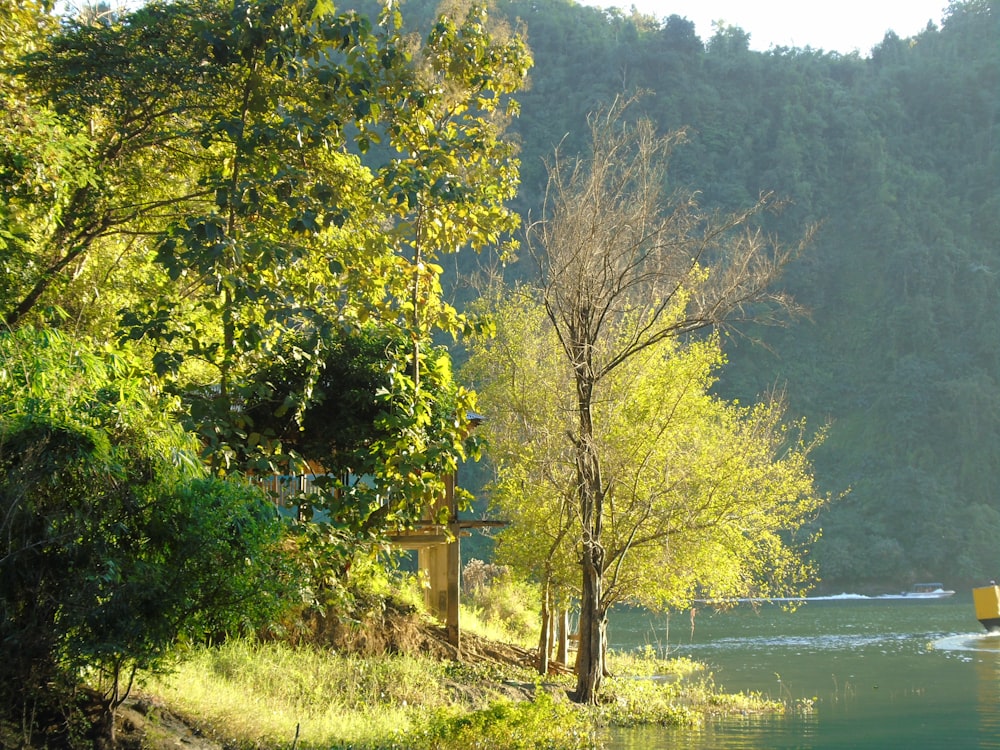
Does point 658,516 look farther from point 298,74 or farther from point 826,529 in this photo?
point 826,529

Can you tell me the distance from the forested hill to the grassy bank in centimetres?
5628

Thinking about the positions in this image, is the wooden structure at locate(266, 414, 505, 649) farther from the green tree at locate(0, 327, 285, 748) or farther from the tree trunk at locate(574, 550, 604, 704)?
the green tree at locate(0, 327, 285, 748)

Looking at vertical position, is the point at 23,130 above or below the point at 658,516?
above

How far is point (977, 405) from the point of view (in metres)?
81.4

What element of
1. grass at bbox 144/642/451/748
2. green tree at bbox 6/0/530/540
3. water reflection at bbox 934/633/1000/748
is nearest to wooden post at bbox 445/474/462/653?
grass at bbox 144/642/451/748

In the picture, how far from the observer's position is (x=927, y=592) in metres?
67.7

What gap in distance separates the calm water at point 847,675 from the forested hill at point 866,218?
2914 centimetres

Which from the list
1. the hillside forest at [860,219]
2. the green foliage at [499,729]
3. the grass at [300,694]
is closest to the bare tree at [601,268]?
the grass at [300,694]

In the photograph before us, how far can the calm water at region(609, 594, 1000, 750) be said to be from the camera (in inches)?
591

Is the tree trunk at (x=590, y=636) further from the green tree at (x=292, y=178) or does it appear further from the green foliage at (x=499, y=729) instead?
the green tree at (x=292, y=178)

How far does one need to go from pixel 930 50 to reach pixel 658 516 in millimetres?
106721

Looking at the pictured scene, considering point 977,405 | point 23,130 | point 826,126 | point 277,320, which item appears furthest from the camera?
point 826,126

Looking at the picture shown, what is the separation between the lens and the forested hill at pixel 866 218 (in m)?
76.6

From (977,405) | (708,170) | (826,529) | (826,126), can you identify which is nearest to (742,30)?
(826,126)
